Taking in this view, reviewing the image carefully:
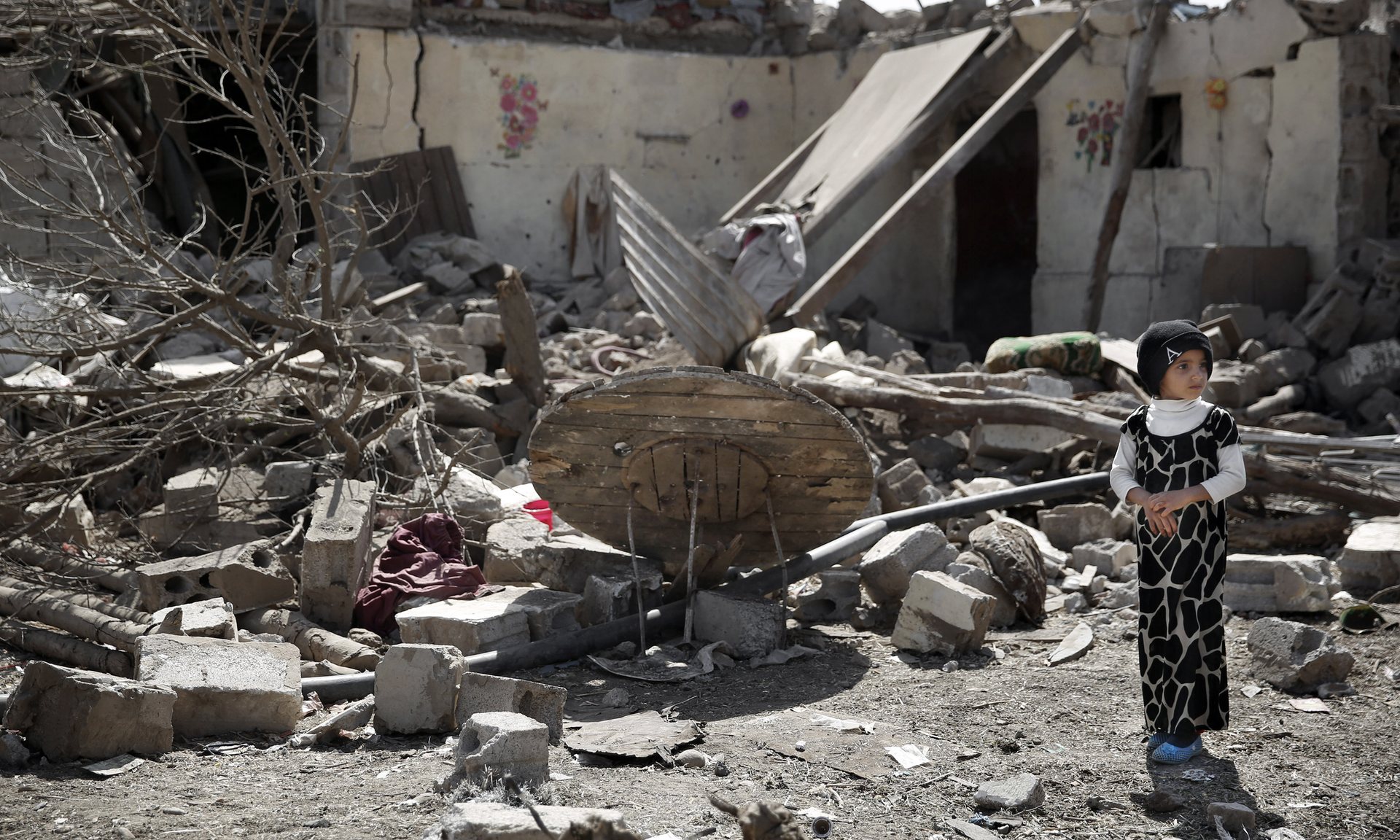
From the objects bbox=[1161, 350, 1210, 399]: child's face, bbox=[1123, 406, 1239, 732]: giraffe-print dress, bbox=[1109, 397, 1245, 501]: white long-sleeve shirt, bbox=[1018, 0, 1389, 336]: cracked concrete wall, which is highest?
bbox=[1018, 0, 1389, 336]: cracked concrete wall

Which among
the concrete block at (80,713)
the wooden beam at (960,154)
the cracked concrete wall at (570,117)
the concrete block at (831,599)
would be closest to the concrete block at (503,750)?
the concrete block at (80,713)

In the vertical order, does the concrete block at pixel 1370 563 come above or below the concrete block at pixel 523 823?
below

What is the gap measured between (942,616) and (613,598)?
1420 millimetres

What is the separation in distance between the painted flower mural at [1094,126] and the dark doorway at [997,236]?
89.9 inches

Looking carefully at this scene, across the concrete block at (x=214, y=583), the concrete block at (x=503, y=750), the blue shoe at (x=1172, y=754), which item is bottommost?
the concrete block at (x=214, y=583)

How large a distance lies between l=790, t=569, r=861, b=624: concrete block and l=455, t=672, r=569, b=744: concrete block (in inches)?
81.7

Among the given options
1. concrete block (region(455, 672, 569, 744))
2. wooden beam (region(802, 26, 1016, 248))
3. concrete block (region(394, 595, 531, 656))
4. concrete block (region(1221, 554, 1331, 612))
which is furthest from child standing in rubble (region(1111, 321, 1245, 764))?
wooden beam (region(802, 26, 1016, 248))

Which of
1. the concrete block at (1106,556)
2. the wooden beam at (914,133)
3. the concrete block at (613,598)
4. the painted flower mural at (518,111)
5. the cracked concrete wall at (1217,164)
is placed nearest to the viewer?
the concrete block at (613,598)

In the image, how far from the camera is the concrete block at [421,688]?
446 centimetres

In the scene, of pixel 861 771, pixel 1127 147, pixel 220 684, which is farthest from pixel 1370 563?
pixel 1127 147

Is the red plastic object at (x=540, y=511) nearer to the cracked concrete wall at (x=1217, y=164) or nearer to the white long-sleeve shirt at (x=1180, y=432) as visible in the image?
the white long-sleeve shirt at (x=1180, y=432)

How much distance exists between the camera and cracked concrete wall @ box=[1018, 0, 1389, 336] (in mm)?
10633

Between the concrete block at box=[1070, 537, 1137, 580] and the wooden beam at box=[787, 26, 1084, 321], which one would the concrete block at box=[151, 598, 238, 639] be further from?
the wooden beam at box=[787, 26, 1084, 321]

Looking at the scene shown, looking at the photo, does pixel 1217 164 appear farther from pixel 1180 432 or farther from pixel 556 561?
pixel 1180 432
